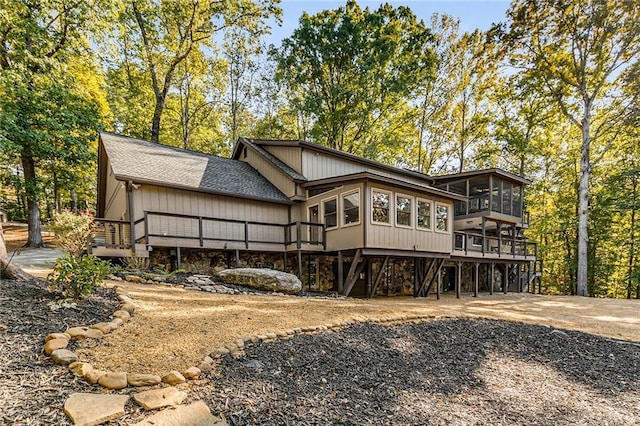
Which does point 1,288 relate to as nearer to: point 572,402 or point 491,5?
point 572,402

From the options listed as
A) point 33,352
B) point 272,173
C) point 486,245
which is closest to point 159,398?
point 33,352

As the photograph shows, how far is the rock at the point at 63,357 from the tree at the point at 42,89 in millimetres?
11991

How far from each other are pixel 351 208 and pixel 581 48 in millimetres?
15092

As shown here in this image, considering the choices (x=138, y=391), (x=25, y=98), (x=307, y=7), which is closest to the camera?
(x=138, y=391)

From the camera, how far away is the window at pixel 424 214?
1133cm

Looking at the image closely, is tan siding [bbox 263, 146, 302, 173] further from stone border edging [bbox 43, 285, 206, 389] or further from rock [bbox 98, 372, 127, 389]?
rock [bbox 98, 372, 127, 389]

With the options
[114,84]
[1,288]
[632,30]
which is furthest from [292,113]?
[1,288]

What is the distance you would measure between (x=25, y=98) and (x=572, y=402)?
58.6 ft

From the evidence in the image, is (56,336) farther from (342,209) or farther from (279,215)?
(279,215)

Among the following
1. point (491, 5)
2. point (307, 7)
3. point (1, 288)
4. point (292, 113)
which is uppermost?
point (307, 7)

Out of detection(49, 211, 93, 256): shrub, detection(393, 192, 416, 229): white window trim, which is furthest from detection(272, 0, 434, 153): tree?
detection(49, 211, 93, 256): shrub

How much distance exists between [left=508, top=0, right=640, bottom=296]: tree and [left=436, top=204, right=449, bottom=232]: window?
30.3ft

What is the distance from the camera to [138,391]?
252cm

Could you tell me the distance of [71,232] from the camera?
18.2 ft
